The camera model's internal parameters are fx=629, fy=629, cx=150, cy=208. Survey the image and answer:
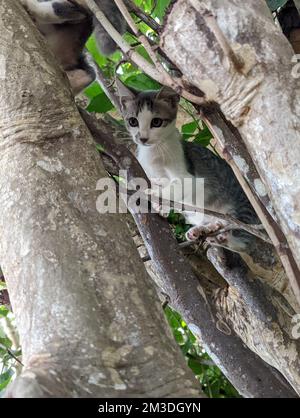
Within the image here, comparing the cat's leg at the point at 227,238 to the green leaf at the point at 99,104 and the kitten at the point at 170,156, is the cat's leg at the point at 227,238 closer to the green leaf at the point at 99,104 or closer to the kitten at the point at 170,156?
the kitten at the point at 170,156

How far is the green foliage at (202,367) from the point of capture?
3.51 m

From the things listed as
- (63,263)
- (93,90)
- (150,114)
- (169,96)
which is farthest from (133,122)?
(63,263)

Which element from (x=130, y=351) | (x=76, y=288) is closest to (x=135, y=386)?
(x=130, y=351)

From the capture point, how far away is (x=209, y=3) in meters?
1.74

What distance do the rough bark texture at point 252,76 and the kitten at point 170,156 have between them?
1502mm

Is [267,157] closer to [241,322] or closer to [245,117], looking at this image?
[245,117]

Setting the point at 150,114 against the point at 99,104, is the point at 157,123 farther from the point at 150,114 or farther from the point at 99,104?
the point at 99,104

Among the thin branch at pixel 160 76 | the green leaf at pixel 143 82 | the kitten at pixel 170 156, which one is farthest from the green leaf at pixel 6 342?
the thin branch at pixel 160 76

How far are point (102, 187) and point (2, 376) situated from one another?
5.77 ft

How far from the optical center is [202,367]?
3.54 meters

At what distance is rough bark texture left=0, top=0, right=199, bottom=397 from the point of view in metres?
1.37

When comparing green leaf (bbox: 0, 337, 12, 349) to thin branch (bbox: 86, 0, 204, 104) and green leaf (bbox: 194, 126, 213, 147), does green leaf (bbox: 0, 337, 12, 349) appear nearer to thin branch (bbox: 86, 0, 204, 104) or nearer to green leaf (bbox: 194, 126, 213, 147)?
green leaf (bbox: 194, 126, 213, 147)

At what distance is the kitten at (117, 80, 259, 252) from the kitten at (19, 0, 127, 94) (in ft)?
1.55

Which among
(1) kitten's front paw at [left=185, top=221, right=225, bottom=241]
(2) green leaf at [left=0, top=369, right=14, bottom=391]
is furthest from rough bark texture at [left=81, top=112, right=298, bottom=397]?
(2) green leaf at [left=0, top=369, right=14, bottom=391]
